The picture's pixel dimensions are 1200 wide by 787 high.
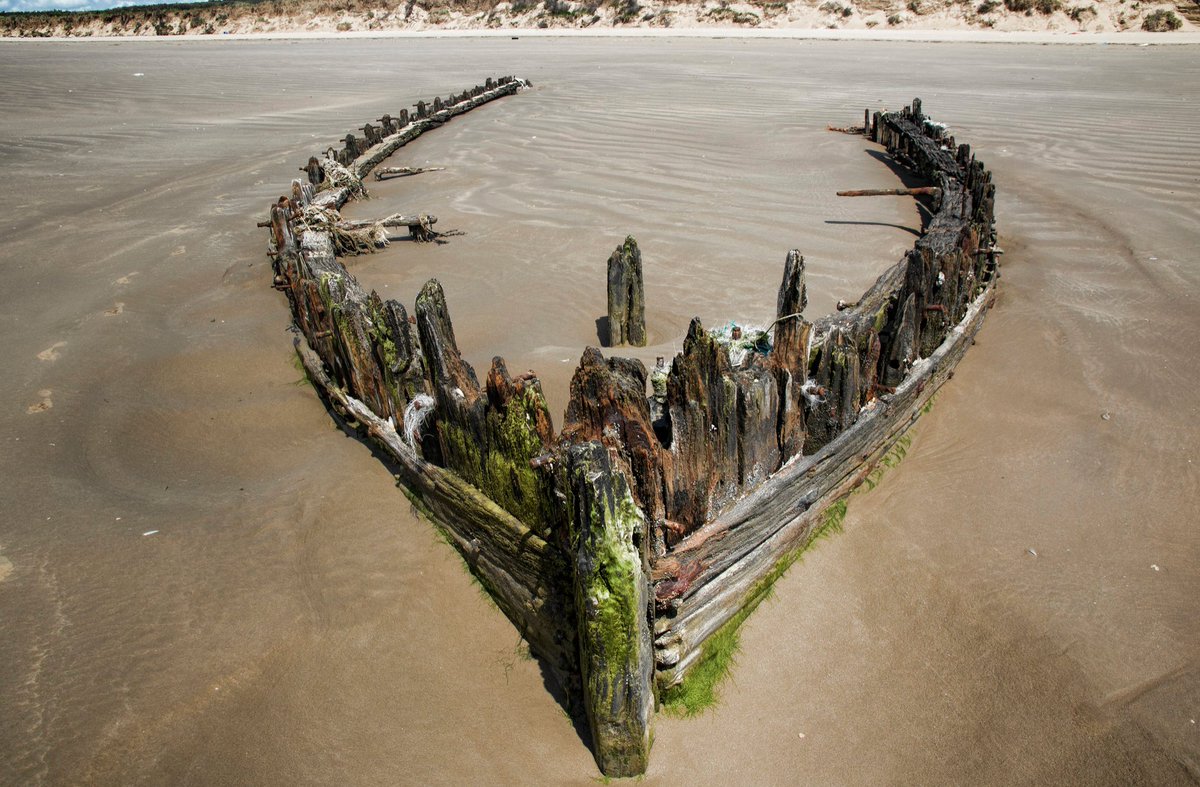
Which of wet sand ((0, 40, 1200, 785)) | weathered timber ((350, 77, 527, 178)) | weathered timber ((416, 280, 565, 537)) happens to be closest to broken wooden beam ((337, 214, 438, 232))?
wet sand ((0, 40, 1200, 785))

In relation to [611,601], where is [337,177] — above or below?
above

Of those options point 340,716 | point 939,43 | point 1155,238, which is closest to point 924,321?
point 340,716

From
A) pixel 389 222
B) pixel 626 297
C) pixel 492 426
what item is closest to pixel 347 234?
pixel 389 222

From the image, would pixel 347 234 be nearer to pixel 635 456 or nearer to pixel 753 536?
pixel 635 456

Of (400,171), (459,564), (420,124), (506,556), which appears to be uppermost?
(420,124)

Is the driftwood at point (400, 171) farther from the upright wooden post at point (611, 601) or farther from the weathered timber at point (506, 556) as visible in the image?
the upright wooden post at point (611, 601)

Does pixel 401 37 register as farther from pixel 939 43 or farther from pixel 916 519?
pixel 916 519

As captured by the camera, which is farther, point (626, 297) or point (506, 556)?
point (626, 297)
